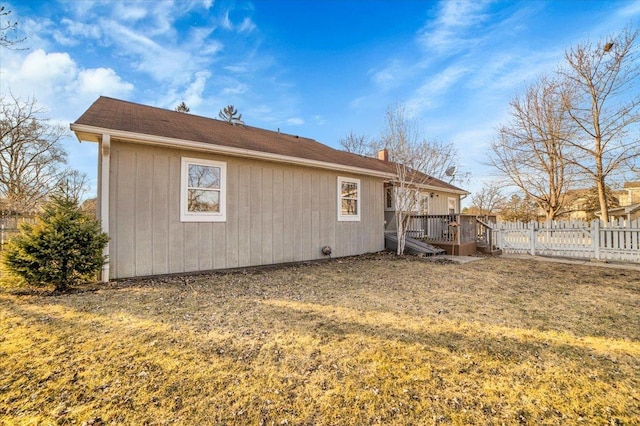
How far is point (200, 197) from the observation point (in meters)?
6.30

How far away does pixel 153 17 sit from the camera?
805cm

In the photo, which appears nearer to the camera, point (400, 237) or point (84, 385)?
Answer: point (84, 385)

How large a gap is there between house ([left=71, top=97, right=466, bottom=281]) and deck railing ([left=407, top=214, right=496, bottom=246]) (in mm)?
3201

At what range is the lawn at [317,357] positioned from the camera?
6.00 ft

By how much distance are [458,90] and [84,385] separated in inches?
552

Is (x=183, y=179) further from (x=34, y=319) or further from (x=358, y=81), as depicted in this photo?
(x=358, y=81)

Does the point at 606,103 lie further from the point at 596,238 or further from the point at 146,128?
the point at 146,128

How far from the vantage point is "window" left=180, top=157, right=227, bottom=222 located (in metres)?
6.07

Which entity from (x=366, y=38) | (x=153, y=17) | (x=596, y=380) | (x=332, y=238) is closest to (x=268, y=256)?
(x=332, y=238)

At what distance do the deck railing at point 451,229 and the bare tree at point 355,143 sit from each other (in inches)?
575

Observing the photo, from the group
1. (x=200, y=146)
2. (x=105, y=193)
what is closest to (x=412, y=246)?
(x=200, y=146)

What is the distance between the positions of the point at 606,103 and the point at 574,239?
5.71 m

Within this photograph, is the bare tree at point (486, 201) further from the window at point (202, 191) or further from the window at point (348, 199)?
the window at point (202, 191)

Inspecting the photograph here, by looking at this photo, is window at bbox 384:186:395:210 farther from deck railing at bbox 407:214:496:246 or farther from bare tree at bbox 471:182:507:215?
bare tree at bbox 471:182:507:215
